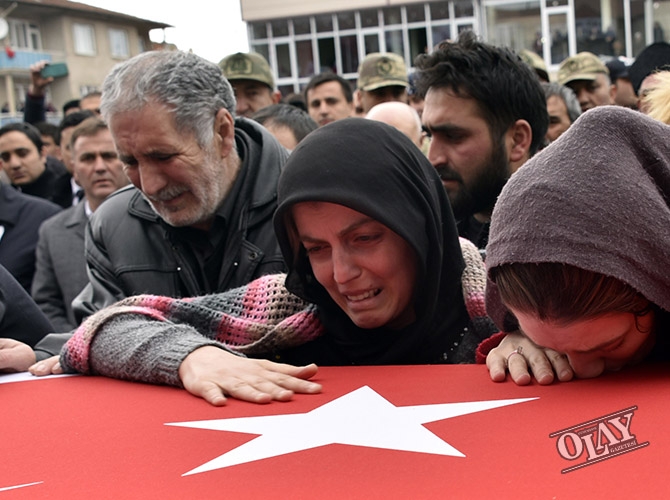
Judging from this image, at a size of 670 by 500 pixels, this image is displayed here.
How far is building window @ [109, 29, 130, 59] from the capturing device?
3709cm

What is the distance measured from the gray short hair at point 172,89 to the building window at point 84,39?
34.8 meters

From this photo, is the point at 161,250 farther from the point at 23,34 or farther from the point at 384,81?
the point at 23,34

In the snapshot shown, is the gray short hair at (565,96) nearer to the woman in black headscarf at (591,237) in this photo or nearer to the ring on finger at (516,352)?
the ring on finger at (516,352)

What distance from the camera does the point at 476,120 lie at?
2.99m

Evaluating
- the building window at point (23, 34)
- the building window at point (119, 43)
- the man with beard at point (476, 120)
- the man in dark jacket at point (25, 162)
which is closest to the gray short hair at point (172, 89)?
the man with beard at point (476, 120)

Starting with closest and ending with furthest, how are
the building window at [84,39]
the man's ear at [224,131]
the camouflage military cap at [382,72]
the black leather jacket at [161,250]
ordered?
the black leather jacket at [161,250] < the man's ear at [224,131] < the camouflage military cap at [382,72] < the building window at [84,39]

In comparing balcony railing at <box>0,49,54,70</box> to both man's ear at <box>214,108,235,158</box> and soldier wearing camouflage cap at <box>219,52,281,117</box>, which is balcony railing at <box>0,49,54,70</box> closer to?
soldier wearing camouflage cap at <box>219,52,281,117</box>

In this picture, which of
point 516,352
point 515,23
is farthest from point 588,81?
point 515,23

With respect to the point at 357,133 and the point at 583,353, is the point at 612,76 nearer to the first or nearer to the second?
the point at 357,133

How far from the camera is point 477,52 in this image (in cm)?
302

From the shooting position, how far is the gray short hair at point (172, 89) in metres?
2.70

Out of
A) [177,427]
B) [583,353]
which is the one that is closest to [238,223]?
[177,427]

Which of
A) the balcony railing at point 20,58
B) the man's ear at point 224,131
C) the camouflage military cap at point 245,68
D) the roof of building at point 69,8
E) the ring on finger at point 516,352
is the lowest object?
the ring on finger at point 516,352

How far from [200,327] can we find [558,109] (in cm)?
336
